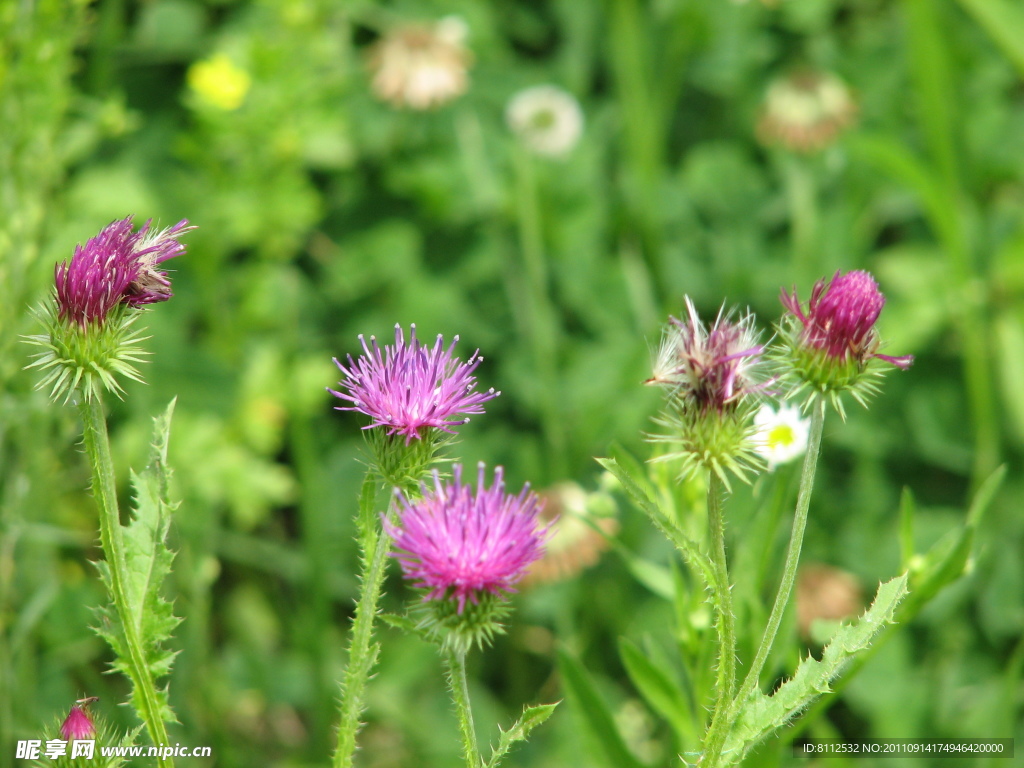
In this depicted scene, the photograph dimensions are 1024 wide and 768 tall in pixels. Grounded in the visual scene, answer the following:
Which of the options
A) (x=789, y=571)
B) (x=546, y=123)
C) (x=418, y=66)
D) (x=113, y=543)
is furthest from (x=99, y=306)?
(x=546, y=123)

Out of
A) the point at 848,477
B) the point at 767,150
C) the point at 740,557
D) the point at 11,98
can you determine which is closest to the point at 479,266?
the point at 767,150

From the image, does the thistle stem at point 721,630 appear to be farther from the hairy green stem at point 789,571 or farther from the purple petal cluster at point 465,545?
the purple petal cluster at point 465,545

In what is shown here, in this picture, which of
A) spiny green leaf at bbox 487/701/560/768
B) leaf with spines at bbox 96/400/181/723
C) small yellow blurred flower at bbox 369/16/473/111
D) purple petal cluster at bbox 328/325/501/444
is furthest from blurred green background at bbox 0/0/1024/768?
spiny green leaf at bbox 487/701/560/768

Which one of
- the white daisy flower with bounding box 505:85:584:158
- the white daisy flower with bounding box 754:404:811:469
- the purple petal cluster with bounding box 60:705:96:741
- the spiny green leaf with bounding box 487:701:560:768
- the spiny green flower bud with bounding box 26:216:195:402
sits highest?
the white daisy flower with bounding box 505:85:584:158

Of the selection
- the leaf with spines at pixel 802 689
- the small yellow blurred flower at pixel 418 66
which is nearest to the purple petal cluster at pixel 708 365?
the leaf with spines at pixel 802 689

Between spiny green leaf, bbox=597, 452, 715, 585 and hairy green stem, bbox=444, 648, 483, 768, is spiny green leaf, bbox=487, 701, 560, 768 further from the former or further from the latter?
spiny green leaf, bbox=597, 452, 715, 585

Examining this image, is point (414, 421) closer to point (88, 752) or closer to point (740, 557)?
point (88, 752)
